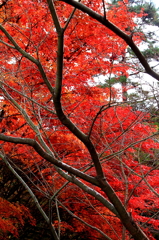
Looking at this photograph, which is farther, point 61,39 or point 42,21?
point 42,21

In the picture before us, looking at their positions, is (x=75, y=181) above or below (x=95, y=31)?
below

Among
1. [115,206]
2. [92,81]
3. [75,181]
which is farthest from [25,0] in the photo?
[115,206]

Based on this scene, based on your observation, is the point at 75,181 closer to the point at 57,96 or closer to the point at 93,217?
the point at 57,96

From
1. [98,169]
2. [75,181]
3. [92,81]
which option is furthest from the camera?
[92,81]

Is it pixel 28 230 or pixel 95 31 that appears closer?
pixel 95 31

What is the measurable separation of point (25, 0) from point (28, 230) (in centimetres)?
682

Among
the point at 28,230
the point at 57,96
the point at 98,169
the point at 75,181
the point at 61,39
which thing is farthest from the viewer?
the point at 28,230

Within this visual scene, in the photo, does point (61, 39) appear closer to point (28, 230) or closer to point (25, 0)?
point (25, 0)

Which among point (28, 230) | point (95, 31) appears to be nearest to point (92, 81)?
point (95, 31)

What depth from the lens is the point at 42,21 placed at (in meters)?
5.11

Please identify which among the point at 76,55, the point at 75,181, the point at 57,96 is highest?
the point at 76,55

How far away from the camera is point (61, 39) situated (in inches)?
83.5

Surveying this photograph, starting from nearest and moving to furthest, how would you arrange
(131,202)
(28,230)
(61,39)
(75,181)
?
→ (61,39) < (75,181) < (131,202) < (28,230)

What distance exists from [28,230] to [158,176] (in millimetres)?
5069
